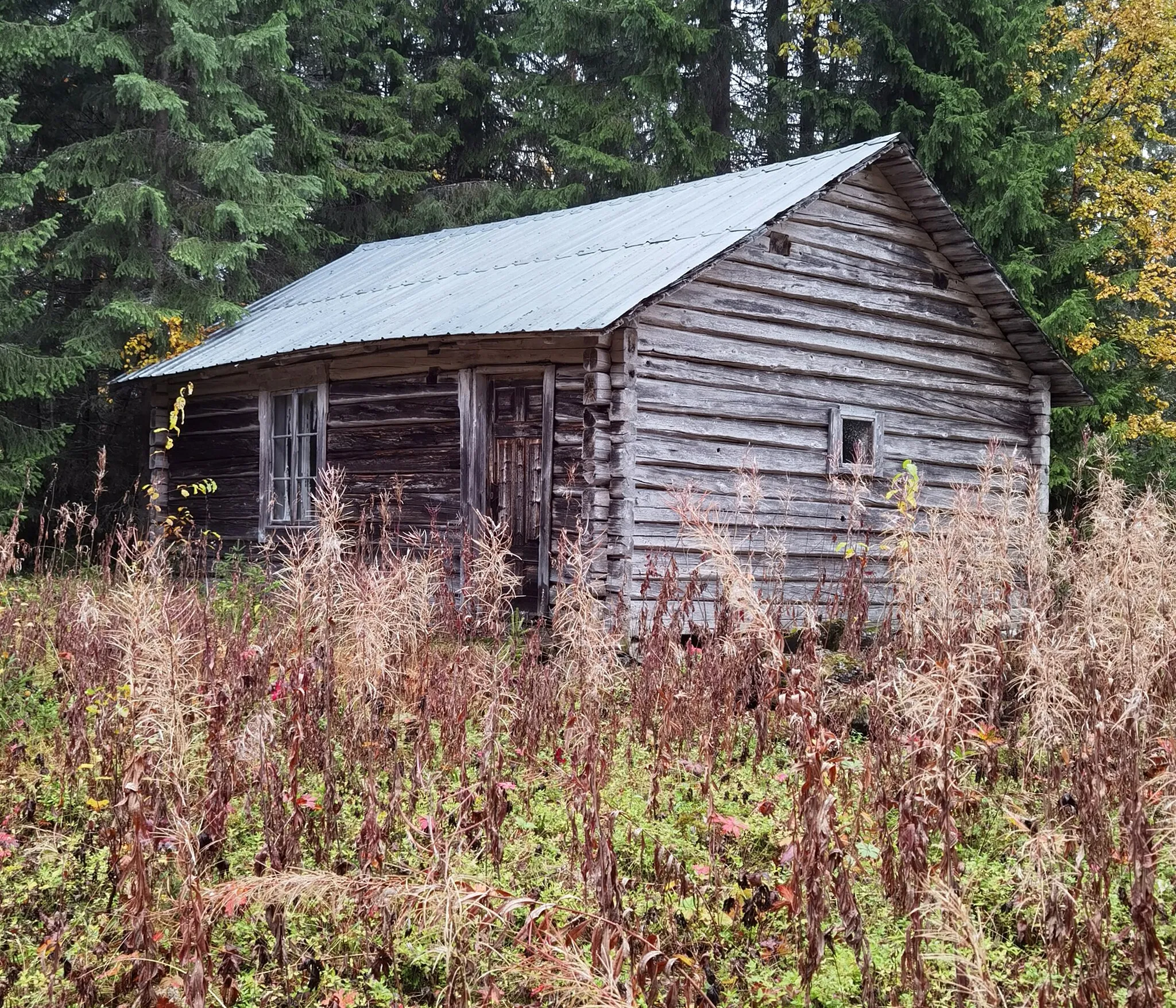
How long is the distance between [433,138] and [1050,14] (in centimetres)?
1173

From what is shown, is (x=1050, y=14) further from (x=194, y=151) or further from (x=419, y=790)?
(x=419, y=790)

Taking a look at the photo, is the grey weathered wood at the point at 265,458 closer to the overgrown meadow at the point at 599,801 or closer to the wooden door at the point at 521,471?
the wooden door at the point at 521,471

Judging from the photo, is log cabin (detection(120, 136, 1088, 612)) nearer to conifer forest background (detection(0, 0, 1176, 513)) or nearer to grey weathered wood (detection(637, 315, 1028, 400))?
grey weathered wood (detection(637, 315, 1028, 400))

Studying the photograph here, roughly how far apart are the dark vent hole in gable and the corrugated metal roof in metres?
2.66

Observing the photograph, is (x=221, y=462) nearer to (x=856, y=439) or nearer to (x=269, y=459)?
(x=269, y=459)

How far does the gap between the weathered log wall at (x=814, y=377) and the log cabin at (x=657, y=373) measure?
26mm

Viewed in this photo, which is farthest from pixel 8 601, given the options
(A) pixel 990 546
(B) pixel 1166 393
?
(B) pixel 1166 393

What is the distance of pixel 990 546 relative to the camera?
18.6 ft

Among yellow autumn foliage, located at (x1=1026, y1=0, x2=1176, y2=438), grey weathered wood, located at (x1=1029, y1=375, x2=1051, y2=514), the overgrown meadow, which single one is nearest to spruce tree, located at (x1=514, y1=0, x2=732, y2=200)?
yellow autumn foliage, located at (x1=1026, y1=0, x2=1176, y2=438)

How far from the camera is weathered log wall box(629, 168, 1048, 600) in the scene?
11094mm

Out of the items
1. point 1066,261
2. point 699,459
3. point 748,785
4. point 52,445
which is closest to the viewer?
point 748,785

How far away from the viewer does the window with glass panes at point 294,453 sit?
561 inches

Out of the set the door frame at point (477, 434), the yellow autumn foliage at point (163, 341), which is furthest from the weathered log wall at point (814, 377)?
the yellow autumn foliage at point (163, 341)

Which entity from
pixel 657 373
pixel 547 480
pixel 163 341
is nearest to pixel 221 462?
pixel 163 341
